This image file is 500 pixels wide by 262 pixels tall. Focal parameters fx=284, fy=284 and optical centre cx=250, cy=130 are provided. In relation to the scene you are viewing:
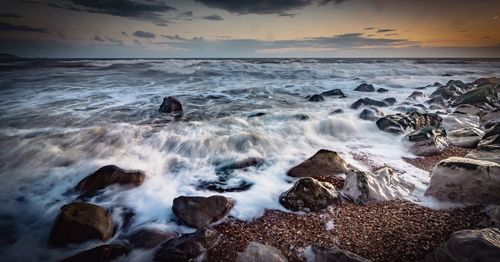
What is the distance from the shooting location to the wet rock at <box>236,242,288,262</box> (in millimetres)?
2762

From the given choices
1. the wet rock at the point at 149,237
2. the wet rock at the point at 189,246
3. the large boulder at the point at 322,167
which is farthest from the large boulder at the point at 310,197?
the wet rock at the point at 149,237

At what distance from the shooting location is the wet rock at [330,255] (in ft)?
8.46

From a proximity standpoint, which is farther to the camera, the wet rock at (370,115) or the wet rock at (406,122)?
the wet rock at (370,115)

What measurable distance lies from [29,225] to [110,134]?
137 inches

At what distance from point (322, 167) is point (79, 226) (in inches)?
140

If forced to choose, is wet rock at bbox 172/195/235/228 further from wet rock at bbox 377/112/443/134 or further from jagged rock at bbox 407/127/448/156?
wet rock at bbox 377/112/443/134

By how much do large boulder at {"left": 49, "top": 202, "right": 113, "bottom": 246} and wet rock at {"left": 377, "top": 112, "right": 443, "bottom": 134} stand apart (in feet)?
21.5

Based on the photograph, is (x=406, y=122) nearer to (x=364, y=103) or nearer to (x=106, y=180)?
(x=364, y=103)

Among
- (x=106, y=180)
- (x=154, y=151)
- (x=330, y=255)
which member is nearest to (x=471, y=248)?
(x=330, y=255)

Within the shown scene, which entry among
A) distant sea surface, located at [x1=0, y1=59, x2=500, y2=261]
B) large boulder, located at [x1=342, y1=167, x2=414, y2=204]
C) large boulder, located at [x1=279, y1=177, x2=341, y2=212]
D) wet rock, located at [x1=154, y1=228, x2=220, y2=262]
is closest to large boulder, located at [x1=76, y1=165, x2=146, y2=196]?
distant sea surface, located at [x1=0, y1=59, x2=500, y2=261]

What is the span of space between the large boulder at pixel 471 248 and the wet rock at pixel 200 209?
2314 mm

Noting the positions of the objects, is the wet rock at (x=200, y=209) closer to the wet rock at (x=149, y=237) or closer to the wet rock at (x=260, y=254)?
the wet rock at (x=149, y=237)

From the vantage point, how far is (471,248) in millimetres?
2367

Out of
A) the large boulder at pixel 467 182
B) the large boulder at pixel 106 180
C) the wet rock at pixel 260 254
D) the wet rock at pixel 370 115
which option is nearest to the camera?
the wet rock at pixel 260 254
